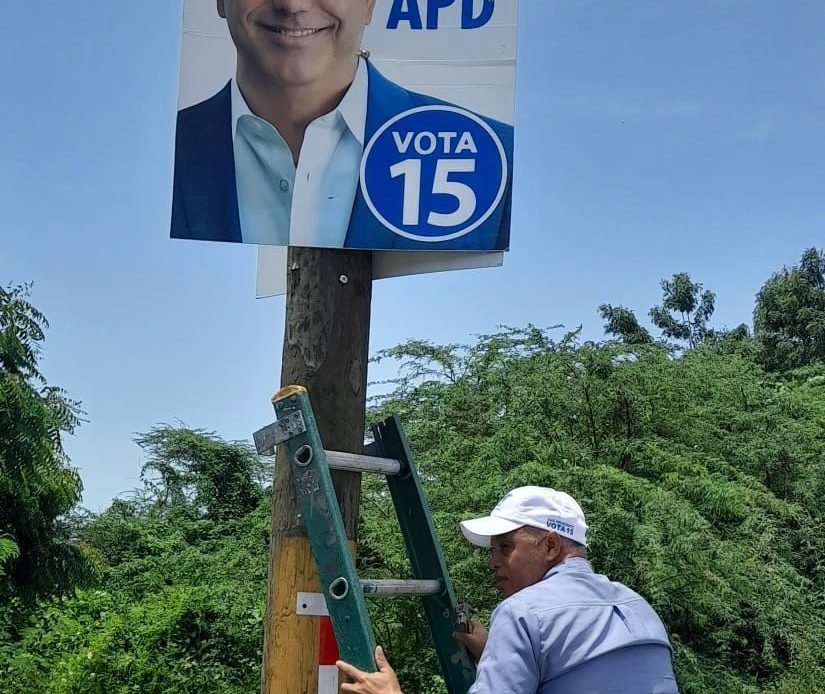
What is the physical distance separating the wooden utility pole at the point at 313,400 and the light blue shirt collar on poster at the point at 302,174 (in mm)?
110

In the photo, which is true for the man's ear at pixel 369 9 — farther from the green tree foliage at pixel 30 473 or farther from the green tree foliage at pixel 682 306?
the green tree foliage at pixel 682 306

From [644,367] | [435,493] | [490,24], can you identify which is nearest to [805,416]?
[644,367]

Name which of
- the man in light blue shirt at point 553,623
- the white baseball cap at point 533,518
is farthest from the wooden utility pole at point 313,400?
the white baseball cap at point 533,518

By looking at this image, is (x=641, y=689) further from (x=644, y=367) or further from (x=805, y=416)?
(x=805, y=416)

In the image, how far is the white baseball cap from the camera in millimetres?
2764

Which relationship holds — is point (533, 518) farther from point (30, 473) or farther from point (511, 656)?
point (30, 473)

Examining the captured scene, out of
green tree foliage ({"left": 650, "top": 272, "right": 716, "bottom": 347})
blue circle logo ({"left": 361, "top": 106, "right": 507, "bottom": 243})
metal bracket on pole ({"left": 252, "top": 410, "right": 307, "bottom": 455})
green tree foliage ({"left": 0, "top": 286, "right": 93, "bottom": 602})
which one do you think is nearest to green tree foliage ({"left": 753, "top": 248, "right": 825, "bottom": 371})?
green tree foliage ({"left": 650, "top": 272, "right": 716, "bottom": 347})

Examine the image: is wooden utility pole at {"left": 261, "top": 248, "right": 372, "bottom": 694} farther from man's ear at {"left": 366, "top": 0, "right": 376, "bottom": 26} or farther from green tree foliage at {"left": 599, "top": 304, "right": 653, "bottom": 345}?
green tree foliage at {"left": 599, "top": 304, "right": 653, "bottom": 345}

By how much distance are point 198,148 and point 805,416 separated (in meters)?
10.1

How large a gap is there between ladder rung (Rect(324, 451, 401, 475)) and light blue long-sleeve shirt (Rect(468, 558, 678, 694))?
692mm

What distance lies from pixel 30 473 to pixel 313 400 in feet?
24.8

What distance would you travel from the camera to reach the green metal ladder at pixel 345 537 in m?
2.73

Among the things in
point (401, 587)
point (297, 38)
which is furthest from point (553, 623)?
point (297, 38)

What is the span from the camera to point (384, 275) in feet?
12.3
